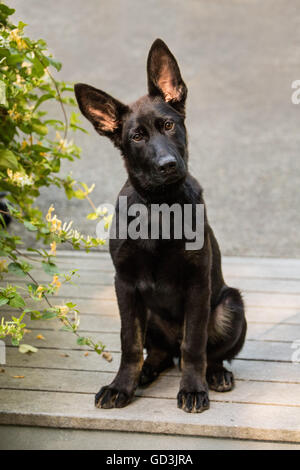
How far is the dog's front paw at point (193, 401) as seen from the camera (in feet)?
7.05

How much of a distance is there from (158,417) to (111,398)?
20 centimetres

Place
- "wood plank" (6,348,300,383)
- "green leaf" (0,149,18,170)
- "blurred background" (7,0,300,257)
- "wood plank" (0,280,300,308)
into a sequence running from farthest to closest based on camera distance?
"blurred background" (7,0,300,257)
"wood plank" (0,280,300,308)
"wood plank" (6,348,300,383)
"green leaf" (0,149,18,170)

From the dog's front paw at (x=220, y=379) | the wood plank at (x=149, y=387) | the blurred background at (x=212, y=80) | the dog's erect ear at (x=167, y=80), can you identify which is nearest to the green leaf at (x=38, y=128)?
the dog's erect ear at (x=167, y=80)

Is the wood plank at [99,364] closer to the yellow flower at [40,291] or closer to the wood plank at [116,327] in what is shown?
the wood plank at [116,327]

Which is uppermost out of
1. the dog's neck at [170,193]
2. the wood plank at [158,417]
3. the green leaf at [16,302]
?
the dog's neck at [170,193]

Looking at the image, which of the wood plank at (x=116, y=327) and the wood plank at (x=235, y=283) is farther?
the wood plank at (x=235, y=283)

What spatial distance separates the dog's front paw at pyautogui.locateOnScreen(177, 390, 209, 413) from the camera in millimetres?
2148

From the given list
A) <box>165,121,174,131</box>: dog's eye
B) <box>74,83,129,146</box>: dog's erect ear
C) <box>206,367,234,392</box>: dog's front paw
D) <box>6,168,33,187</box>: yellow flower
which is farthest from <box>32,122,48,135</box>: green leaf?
<box>206,367,234,392</box>: dog's front paw

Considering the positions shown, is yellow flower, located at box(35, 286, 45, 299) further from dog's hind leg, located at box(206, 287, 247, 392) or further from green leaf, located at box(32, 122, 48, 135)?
green leaf, located at box(32, 122, 48, 135)

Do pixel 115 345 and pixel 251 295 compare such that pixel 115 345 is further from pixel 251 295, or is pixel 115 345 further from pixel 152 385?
pixel 251 295

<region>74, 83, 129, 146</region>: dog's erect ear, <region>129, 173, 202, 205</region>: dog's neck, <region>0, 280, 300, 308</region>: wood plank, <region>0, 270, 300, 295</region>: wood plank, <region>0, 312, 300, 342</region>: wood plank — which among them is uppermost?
<region>74, 83, 129, 146</region>: dog's erect ear

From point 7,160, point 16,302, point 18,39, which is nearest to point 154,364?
point 16,302

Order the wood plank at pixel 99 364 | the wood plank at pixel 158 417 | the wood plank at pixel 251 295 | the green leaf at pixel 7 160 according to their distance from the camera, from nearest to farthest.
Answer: the wood plank at pixel 158 417 → the green leaf at pixel 7 160 → the wood plank at pixel 99 364 → the wood plank at pixel 251 295

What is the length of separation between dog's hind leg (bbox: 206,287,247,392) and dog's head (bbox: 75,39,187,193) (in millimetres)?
572
